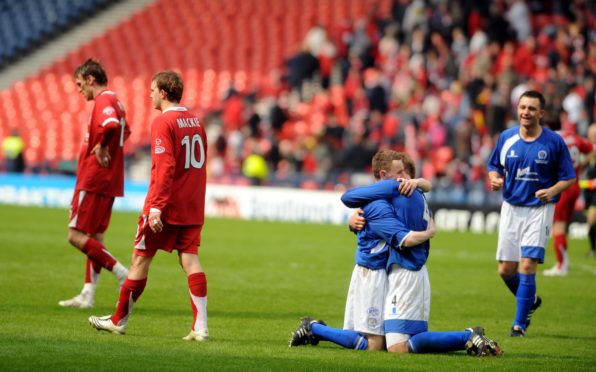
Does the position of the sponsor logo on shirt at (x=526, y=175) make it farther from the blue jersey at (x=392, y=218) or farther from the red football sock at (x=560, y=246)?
the red football sock at (x=560, y=246)

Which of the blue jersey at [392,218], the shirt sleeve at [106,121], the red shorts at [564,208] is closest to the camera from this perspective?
the blue jersey at [392,218]

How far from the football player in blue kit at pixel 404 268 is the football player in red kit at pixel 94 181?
3.35 metres

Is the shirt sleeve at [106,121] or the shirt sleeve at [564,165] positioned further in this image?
the shirt sleeve at [106,121]

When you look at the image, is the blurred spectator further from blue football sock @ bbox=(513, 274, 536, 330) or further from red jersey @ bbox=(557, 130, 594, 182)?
blue football sock @ bbox=(513, 274, 536, 330)

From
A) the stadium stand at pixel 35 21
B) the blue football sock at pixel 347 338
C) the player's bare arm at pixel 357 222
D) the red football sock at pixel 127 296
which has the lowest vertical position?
the blue football sock at pixel 347 338

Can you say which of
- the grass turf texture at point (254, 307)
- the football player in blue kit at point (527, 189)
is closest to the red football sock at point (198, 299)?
the grass turf texture at point (254, 307)

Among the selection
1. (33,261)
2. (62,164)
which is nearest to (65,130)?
(62,164)

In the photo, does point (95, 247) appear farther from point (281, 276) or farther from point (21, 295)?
point (281, 276)

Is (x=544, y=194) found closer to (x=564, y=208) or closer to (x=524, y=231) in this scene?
(x=524, y=231)

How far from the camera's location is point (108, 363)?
753 centimetres

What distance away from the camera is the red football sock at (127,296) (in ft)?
29.3

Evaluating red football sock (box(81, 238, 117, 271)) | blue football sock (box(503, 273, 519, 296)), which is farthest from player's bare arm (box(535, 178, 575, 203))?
red football sock (box(81, 238, 117, 271))

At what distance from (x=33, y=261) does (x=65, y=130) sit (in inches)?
799

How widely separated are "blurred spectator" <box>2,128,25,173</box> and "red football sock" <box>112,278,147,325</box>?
23.1 m
